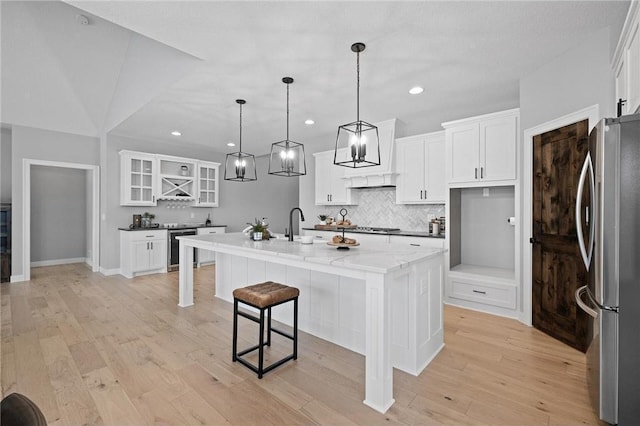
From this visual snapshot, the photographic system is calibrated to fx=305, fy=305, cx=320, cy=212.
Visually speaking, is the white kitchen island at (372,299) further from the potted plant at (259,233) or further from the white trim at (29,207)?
the white trim at (29,207)

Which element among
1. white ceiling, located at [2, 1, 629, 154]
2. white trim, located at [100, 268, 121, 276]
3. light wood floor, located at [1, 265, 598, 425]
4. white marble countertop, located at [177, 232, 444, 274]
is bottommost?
light wood floor, located at [1, 265, 598, 425]

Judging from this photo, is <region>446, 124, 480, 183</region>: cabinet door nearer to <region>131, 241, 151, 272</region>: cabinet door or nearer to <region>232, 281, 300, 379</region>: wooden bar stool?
<region>232, 281, 300, 379</region>: wooden bar stool

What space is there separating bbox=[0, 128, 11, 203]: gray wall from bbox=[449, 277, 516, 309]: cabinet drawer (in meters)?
8.01

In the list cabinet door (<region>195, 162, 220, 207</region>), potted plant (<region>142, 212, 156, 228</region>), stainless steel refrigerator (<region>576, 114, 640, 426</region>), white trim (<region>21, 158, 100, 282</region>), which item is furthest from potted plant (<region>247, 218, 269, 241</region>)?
white trim (<region>21, 158, 100, 282</region>)

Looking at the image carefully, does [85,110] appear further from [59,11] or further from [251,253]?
[251,253]

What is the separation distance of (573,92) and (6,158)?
888 centimetres

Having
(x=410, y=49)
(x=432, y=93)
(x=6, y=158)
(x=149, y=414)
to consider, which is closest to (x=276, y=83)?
(x=410, y=49)

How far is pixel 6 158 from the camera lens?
19.2 feet

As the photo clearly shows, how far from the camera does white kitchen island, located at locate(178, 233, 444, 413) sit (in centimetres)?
191

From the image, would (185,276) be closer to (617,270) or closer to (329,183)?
(329,183)

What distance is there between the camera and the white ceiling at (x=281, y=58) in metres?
2.25

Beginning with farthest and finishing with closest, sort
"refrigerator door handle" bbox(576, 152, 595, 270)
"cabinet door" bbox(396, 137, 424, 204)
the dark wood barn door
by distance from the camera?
"cabinet door" bbox(396, 137, 424, 204) < the dark wood barn door < "refrigerator door handle" bbox(576, 152, 595, 270)

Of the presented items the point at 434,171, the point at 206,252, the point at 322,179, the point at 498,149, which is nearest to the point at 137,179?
the point at 206,252

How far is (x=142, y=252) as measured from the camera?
220 inches
